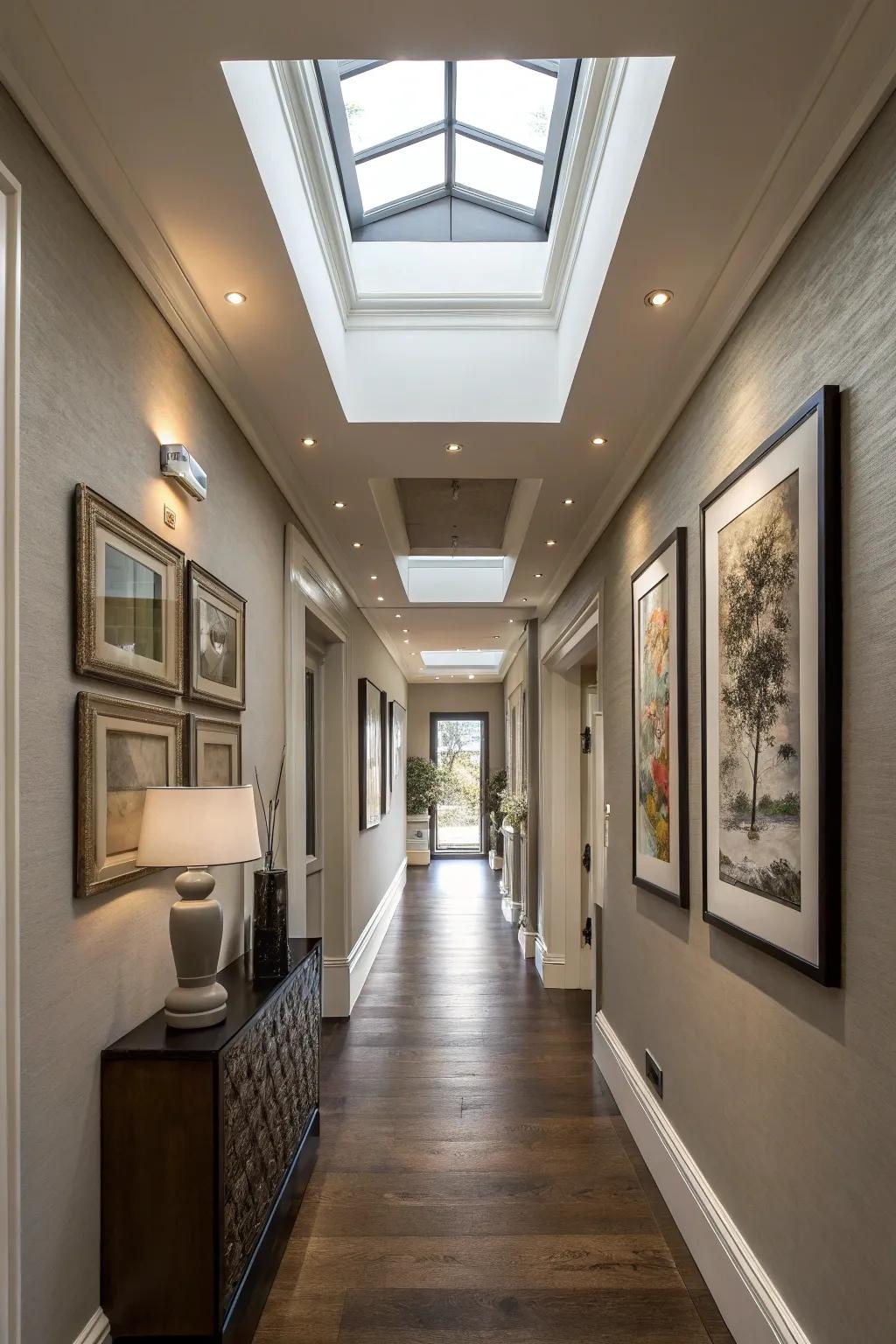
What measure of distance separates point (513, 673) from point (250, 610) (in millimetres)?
6906

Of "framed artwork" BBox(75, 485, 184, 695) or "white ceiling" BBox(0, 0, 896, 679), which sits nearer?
"white ceiling" BBox(0, 0, 896, 679)

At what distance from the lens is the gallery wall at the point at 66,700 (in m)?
1.56

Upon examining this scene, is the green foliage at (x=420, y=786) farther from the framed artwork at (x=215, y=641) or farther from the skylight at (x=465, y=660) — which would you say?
the framed artwork at (x=215, y=641)

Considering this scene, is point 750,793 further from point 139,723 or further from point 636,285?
point 139,723

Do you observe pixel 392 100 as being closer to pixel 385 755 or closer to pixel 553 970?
pixel 553 970

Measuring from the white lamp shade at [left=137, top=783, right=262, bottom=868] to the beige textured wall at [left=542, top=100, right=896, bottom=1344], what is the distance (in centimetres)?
130

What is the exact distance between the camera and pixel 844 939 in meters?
1.63

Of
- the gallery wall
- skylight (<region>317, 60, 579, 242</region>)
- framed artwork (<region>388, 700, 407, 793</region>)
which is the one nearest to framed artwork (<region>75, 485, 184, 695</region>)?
the gallery wall

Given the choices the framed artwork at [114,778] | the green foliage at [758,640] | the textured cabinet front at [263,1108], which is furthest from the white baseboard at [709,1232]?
the framed artwork at [114,778]

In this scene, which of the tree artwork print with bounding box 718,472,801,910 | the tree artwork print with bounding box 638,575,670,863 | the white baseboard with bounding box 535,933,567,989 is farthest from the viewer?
the white baseboard with bounding box 535,933,567,989

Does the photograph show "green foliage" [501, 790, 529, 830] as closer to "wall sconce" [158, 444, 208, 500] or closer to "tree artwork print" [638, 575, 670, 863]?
"tree artwork print" [638, 575, 670, 863]

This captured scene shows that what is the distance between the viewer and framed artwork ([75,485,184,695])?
5.75 ft

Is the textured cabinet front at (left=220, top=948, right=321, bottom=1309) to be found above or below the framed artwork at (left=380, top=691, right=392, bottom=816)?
below

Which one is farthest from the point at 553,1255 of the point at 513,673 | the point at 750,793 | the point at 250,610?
the point at 513,673
